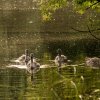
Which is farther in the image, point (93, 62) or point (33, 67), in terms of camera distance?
point (93, 62)

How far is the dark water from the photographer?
2478 centimetres

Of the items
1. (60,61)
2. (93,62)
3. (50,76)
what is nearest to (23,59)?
(60,61)

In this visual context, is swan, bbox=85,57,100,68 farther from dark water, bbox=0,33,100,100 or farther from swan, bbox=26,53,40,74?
swan, bbox=26,53,40,74

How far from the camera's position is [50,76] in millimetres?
30828

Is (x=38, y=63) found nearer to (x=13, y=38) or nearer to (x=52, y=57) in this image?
(x=52, y=57)

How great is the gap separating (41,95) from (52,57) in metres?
Result: 16.1

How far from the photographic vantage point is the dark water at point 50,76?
81.3ft

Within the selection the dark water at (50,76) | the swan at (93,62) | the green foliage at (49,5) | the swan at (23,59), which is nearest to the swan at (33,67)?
the dark water at (50,76)

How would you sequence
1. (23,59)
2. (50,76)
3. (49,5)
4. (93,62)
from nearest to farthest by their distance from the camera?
(50,76) < (49,5) < (93,62) < (23,59)

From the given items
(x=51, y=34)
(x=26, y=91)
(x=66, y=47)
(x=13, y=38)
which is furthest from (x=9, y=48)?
(x=26, y=91)

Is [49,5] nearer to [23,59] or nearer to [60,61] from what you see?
[60,61]

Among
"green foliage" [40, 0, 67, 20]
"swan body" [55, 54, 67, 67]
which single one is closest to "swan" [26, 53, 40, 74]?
"swan body" [55, 54, 67, 67]

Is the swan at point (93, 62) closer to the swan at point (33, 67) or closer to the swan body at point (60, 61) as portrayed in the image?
the swan body at point (60, 61)

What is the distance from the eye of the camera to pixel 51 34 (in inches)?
2308
